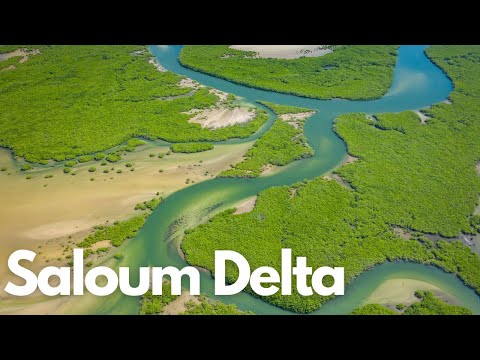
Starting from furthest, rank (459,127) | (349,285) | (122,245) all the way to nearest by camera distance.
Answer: (459,127) → (122,245) → (349,285)

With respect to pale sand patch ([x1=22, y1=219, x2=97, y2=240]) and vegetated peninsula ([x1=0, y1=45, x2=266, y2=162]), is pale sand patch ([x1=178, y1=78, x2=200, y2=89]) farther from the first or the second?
pale sand patch ([x1=22, y1=219, x2=97, y2=240])

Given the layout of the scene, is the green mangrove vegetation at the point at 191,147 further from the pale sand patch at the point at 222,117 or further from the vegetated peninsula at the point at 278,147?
the vegetated peninsula at the point at 278,147

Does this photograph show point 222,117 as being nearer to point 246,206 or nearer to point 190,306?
point 246,206

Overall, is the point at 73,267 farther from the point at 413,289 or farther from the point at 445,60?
the point at 445,60

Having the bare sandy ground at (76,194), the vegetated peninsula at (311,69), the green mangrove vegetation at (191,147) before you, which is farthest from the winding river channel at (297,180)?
Result: the green mangrove vegetation at (191,147)
